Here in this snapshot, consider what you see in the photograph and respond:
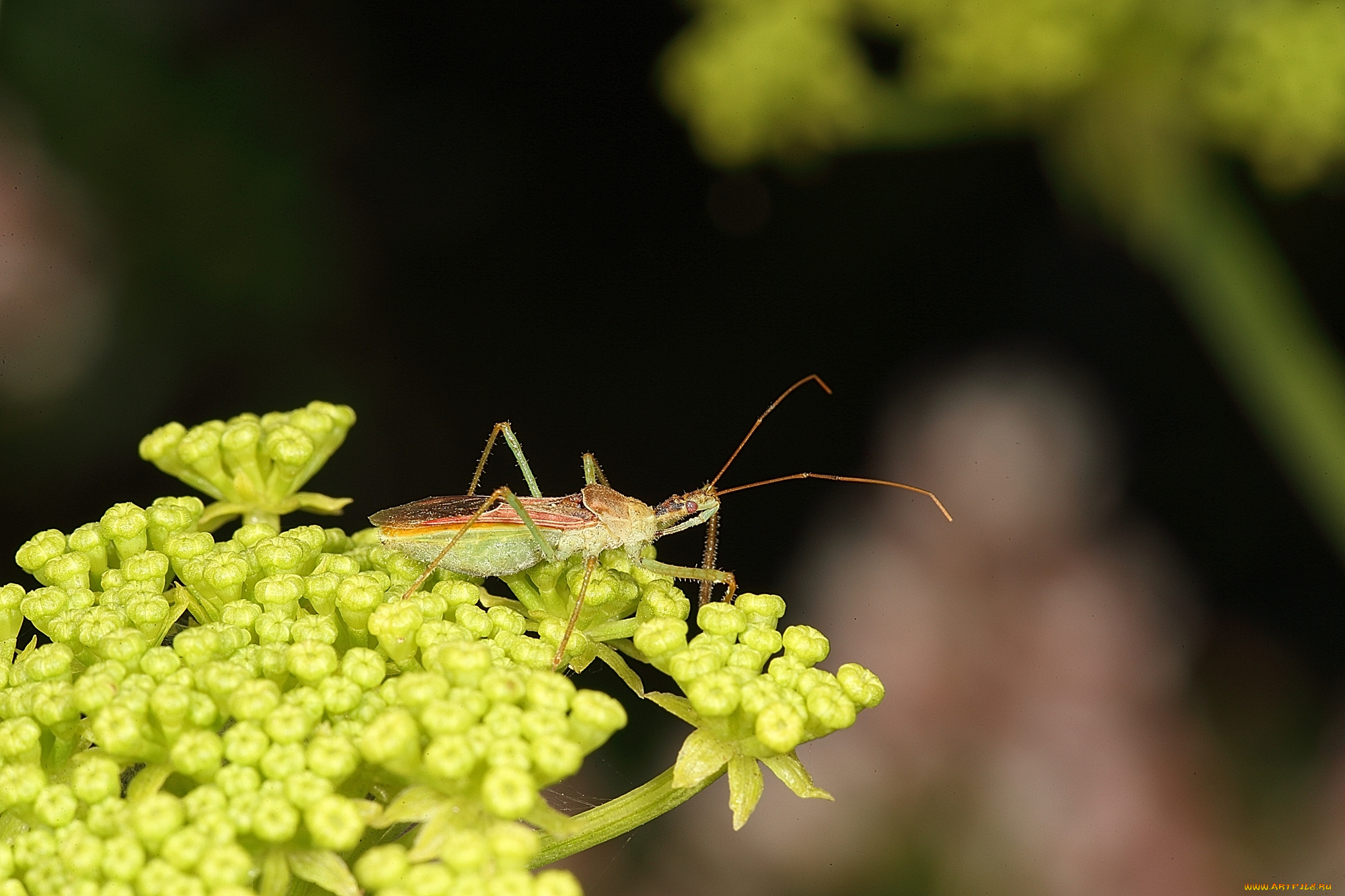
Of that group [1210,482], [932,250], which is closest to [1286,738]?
[1210,482]

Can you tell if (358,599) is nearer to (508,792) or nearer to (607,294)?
(508,792)

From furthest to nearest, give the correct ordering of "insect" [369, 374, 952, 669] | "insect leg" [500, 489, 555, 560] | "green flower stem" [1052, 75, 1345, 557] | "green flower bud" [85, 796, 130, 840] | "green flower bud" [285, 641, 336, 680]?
"green flower stem" [1052, 75, 1345, 557] < "insect leg" [500, 489, 555, 560] < "insect" [369, 374, 952, 669] < "green flower bud" [285, 641, 336, 680] < "green flower bud" [85, 796, 130, 840]

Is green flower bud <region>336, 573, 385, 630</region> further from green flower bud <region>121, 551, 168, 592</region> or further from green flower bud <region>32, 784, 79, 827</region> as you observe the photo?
green flower bud <region>32, 784, 79, 827</region>

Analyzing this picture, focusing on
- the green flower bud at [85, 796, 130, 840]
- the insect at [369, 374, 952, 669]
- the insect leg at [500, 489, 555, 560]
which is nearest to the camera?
the green flower bud at [85, 796, 130, 840]

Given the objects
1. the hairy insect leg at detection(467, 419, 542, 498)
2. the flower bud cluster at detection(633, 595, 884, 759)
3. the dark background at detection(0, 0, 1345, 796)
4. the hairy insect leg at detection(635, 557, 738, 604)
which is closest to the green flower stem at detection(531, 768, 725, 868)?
the flower bud cluster at detection(633, 595, 884, 759)

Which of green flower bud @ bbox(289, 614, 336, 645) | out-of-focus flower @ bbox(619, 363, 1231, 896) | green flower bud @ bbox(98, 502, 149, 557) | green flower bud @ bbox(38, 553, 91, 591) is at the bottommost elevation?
out-of-focus flower @ bbox(619, 363, 1231, 896)

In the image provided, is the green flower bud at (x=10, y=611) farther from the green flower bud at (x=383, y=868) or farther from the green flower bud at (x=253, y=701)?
the green flower bud at (x=383, y=868)

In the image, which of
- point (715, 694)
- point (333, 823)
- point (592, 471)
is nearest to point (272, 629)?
point (333, 823)
